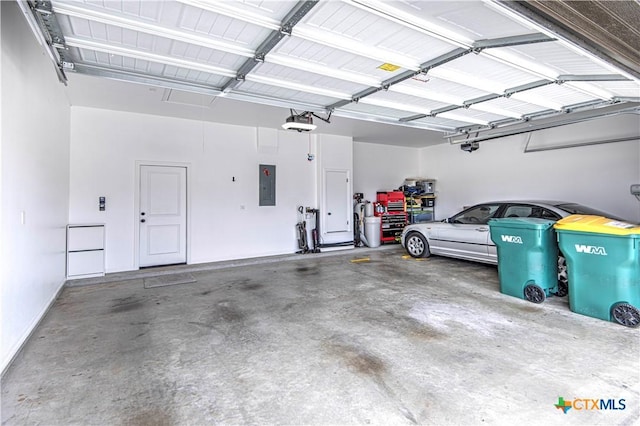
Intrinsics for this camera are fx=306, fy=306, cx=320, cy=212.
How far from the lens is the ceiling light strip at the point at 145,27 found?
2.06m

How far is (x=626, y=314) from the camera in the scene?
3074mm

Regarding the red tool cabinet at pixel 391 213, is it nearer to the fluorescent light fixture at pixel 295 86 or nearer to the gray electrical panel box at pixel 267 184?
the gray electrical panel box at pixel 267 184

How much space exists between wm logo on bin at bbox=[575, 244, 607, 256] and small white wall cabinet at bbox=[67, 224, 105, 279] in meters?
6.74

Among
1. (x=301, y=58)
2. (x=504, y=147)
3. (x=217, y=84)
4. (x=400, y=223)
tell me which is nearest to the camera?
(x=301, y=58)

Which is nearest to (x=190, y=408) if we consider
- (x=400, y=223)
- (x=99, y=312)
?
(x=99, y=312)

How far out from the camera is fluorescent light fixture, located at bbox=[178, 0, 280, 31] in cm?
203

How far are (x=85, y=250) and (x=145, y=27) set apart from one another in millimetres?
4290

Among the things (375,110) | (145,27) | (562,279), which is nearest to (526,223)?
(562,279)

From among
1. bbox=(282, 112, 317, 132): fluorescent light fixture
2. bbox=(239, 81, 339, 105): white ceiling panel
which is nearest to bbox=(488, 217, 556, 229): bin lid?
bbox=(239, 81, 339, 105): white ceiling panel

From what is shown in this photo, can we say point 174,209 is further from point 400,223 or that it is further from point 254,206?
point 400,223

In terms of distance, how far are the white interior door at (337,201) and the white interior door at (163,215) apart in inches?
131

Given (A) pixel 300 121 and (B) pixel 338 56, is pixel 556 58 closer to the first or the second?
(B) pixel 338 56

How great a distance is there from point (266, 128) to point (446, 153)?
18.0 ft

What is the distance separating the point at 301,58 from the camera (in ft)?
9.37
